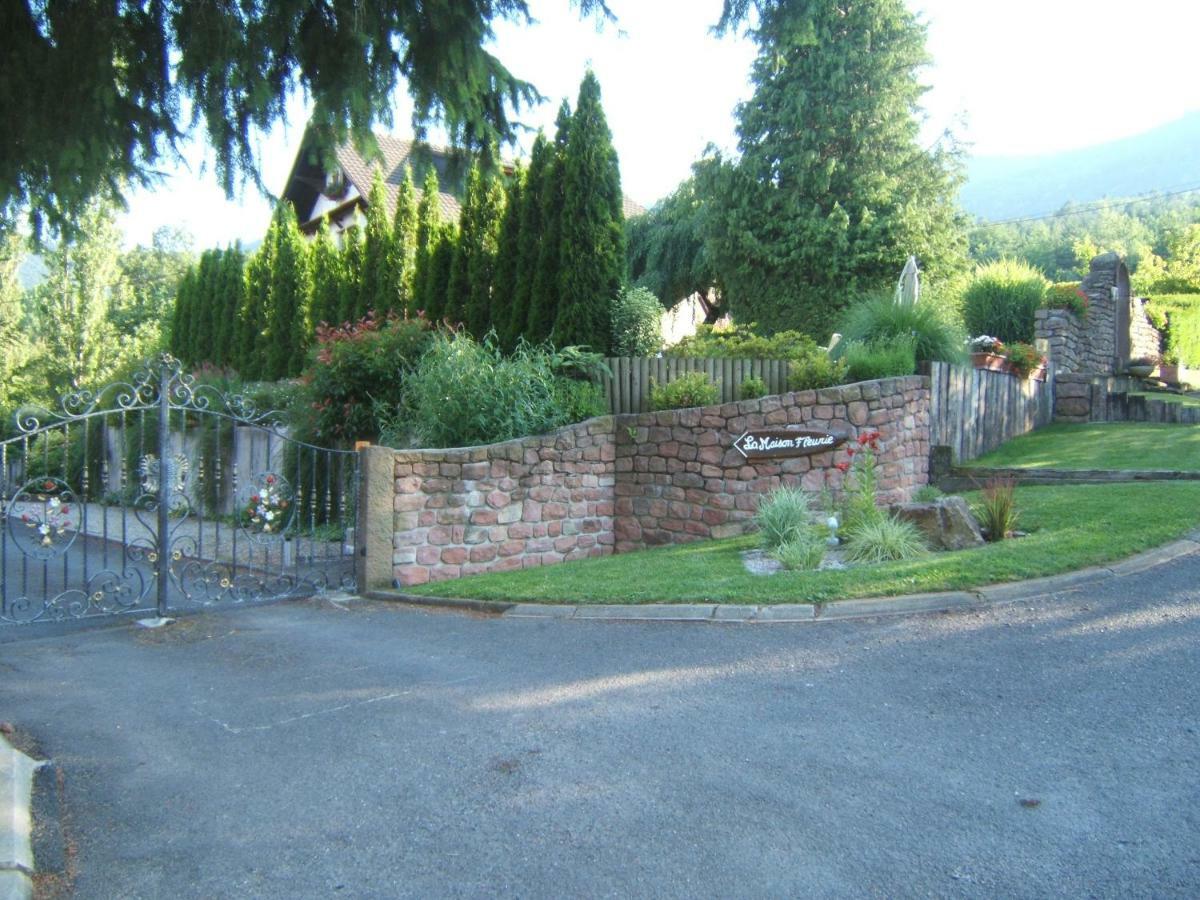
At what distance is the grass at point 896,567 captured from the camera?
7.34m

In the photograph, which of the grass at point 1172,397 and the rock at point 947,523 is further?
the grass at point 1172,397

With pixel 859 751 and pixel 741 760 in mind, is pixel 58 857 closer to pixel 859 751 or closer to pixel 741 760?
pixel 741 760

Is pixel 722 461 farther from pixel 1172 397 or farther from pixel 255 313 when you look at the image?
Answer: pixel 255 313

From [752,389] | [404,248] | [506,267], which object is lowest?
[752,389]

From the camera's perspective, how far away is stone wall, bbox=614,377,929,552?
35.0 feet

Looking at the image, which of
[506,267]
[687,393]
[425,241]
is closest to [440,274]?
[425,241]

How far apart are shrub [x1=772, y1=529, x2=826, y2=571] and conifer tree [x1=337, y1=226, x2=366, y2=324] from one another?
35.8 feet

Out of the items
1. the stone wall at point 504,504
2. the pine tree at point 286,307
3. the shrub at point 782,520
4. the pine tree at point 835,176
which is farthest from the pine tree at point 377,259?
the shrub at point 782,520

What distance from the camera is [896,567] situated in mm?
7746

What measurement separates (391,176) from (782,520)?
6194 millimetres

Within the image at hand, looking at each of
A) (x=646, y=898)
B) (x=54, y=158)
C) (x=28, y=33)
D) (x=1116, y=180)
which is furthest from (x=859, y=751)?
(x=1116, y=180)

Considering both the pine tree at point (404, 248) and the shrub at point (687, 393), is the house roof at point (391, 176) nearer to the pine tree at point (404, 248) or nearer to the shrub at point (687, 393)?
the pine tree at point (404, 248)

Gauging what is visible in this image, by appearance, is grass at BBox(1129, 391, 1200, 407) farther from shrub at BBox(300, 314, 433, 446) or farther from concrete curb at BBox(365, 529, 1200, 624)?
shrub at BBox(300, 314, 433, 446)

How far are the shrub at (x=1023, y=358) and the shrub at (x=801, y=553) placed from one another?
7.31 m
